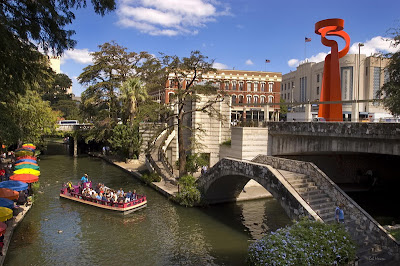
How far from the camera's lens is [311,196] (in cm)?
1842

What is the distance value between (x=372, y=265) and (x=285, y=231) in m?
3.88

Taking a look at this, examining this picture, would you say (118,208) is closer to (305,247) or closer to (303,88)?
→ (305,247)

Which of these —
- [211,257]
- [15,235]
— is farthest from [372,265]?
[15,235]

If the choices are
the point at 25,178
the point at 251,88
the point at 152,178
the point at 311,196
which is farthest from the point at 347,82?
the point at 25,178

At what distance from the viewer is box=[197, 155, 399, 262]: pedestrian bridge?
15.6 metres

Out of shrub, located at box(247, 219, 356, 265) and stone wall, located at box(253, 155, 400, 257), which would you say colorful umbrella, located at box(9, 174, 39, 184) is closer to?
stone wall, located at box(253, 155, 400, 257)

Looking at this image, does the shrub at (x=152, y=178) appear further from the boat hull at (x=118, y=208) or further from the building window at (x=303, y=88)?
the building window at (x=303, y=88)

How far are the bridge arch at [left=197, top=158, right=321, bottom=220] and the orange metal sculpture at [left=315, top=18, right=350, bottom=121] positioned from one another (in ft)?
36.7

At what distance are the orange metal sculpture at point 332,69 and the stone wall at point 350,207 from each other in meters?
11.5

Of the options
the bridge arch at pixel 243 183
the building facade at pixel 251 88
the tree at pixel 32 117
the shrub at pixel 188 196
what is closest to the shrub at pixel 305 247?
the bridge arch at pixel 243 183

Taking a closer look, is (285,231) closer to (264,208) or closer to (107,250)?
(107,250)

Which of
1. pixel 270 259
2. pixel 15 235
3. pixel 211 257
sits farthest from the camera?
pixel 15 235

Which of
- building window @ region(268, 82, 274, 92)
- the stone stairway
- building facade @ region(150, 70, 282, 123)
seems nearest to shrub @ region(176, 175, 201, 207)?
the stone stairway

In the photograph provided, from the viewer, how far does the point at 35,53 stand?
1508cm
